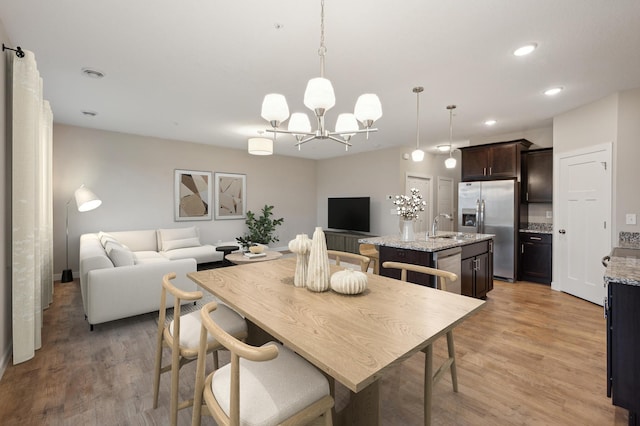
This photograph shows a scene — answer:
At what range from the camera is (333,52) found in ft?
8.25

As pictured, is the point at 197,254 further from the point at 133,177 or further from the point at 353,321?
the point at 353,321

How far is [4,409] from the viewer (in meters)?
1.78

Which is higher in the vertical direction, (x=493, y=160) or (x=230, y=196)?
(x=493, y=160)

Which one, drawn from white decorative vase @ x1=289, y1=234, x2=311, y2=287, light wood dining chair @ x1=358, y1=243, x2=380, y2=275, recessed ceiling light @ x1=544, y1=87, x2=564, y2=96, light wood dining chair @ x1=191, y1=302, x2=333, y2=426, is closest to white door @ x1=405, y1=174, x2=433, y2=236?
light wood dining chair @ x1=358, y1=243, x2=380, y2=275

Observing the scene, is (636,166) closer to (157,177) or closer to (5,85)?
(5,85)

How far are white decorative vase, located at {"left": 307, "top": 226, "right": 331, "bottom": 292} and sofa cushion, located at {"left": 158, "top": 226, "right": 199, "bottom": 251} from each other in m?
4.53

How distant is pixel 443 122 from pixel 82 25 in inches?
174

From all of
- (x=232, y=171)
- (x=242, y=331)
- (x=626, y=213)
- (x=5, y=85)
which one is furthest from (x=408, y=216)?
(x=232, y=171)

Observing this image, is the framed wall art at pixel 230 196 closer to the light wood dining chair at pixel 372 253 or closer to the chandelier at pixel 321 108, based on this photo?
the light wood dining chair at pixel 372 253

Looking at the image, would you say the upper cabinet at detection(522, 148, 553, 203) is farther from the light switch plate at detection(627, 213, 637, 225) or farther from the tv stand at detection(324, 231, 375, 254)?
the tv stand at detection(324, 231, 375, 254)

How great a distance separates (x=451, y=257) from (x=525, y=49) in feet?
6.63

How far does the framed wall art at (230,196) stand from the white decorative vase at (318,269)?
534cm

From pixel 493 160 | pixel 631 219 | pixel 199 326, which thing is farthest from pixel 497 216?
pixel 199 326

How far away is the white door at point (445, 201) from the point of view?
7402mm
